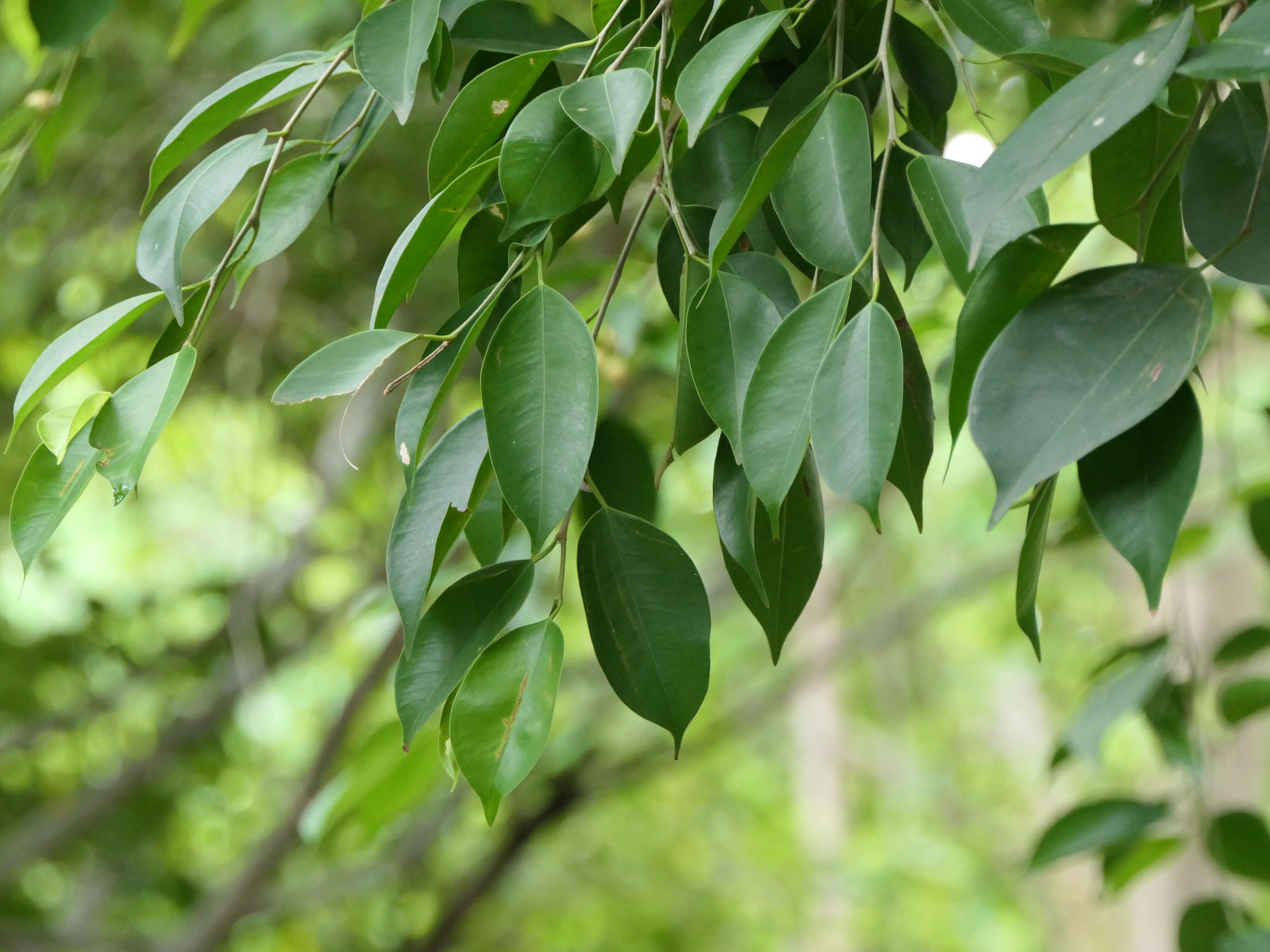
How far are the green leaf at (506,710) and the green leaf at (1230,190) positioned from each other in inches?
6.4

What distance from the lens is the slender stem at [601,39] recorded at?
0.94 ft

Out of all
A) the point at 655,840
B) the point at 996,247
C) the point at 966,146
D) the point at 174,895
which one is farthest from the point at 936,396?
the point at 655,840

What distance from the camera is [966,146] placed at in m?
0.65

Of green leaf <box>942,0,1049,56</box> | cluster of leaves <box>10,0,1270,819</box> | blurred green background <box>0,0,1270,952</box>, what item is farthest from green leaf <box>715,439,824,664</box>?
blurred green background <box>0,0,1270,952</box>

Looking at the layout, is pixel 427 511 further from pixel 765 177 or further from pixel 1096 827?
pixel 1096 827

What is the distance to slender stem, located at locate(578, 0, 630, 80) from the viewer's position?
29 cm

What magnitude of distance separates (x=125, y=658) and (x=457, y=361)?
142 centimetres

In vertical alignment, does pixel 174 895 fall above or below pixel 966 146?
below

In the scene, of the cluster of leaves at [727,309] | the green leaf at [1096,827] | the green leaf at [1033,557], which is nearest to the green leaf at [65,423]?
the cluster of leaves at [727,309]

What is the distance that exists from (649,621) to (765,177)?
0.10 m

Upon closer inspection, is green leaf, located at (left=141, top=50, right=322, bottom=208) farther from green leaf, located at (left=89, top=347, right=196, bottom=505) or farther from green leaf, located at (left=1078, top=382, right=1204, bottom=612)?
green leaf, located at (left=1078, top=382, right=1204, bottom=612)

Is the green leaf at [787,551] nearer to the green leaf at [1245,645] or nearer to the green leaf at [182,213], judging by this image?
the green leaf at [182,213]

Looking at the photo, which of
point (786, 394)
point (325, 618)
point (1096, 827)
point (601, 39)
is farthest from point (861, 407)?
point (325, 618)

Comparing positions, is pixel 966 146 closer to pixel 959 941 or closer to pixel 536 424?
pixel 536 424
